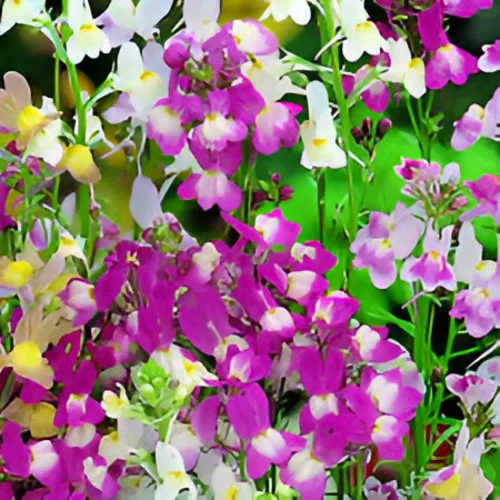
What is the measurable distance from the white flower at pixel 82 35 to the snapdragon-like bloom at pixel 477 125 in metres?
0.34

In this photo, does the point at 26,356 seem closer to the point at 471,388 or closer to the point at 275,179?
the point at 275,179

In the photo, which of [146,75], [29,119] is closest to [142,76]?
[146,75]

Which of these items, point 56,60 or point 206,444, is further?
point 56,60

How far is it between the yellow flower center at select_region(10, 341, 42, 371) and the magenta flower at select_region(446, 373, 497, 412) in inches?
14.9

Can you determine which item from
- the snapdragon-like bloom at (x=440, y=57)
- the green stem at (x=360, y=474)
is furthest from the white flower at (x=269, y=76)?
the green stem at (x=360, y=474)

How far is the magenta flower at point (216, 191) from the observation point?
79 centimetres

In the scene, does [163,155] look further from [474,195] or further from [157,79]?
[474,195]

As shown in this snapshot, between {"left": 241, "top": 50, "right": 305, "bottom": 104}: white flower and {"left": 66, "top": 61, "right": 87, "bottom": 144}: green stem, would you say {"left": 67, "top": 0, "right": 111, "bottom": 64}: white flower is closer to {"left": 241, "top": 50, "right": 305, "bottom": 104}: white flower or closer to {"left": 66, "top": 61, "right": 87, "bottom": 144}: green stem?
{"left": 66, "top": 61, "right": 87, "bottom": 144}: green stem

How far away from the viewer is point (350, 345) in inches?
31.1

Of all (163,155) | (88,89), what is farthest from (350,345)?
(88,89)

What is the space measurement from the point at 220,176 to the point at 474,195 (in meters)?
0.24

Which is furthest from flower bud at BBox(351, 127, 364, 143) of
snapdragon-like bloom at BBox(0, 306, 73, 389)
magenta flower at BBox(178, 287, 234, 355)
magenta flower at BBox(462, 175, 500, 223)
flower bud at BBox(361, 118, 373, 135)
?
snapdragon-like bloom at BBox(0, 306, 73, 389)

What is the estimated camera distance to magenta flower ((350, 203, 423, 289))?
0.84 metres

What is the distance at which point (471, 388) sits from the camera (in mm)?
842
